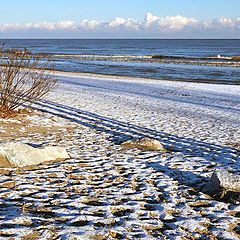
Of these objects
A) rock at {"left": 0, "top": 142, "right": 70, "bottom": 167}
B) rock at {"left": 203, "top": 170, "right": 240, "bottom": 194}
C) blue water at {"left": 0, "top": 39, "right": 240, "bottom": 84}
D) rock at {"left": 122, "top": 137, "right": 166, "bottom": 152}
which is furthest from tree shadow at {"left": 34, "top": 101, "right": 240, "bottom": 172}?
blue water at {"left": 0, "top": 39, "right": 240, "bottom": 84}

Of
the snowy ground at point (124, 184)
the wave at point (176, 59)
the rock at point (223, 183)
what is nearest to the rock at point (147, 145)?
the snowy ground at point (124, 184)

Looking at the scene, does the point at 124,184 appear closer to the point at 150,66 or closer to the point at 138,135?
the point at 138,135

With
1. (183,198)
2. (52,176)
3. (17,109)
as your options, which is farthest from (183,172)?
(17,109)

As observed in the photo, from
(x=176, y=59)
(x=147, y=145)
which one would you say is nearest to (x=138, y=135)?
(x=147, y=145)

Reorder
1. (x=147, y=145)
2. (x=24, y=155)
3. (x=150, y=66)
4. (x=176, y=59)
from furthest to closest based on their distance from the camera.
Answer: (x=176, y=59) → (x=150, y=66) → (x=147, y=145) → (x=24, y=155)

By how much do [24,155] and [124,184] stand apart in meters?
2.09

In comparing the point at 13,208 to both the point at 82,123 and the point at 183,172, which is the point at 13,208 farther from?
the point at 82,123

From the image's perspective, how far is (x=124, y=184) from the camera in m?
6.21

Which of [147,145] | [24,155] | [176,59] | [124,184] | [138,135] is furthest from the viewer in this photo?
[176,59]

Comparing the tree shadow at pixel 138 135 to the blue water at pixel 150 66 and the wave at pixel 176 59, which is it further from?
the wave at pixel 176 59

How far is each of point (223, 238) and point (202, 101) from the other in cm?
1372

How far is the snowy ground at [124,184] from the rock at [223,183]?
0.82ft

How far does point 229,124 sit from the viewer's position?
12.3 metres

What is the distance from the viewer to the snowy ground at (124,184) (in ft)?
15.1
